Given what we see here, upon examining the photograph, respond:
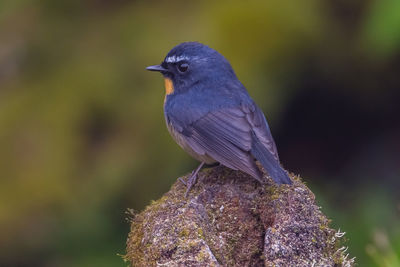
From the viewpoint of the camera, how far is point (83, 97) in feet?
20.4

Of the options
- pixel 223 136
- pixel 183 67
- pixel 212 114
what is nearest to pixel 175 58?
pixel 183 67

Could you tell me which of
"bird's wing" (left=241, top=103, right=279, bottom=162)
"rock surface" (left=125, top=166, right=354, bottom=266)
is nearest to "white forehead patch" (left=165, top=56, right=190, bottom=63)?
"bird's wing" (left=241, top=103, right=279, bottom=162)

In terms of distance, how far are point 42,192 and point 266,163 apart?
2.83 m

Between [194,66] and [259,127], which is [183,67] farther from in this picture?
[259,127]

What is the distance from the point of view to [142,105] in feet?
19.5

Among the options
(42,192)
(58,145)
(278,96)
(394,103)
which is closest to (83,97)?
(58,145)

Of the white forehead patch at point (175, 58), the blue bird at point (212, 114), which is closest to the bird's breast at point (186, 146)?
the blue bird at point (212, 114)

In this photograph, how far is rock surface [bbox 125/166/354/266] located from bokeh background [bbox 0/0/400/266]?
2380 millimetres

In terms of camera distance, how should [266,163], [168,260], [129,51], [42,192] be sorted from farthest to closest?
[129,51]
[42,192]
[266,163]
[168,260]

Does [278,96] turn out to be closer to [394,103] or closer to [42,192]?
[394,103]

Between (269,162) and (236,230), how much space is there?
2.32ft

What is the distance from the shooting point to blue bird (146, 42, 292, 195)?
13.4 ft

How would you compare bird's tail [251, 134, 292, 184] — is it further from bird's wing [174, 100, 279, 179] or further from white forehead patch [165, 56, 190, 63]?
white forehead patch [165, 56, 190, 63]

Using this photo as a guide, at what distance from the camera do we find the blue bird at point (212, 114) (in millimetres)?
4074
